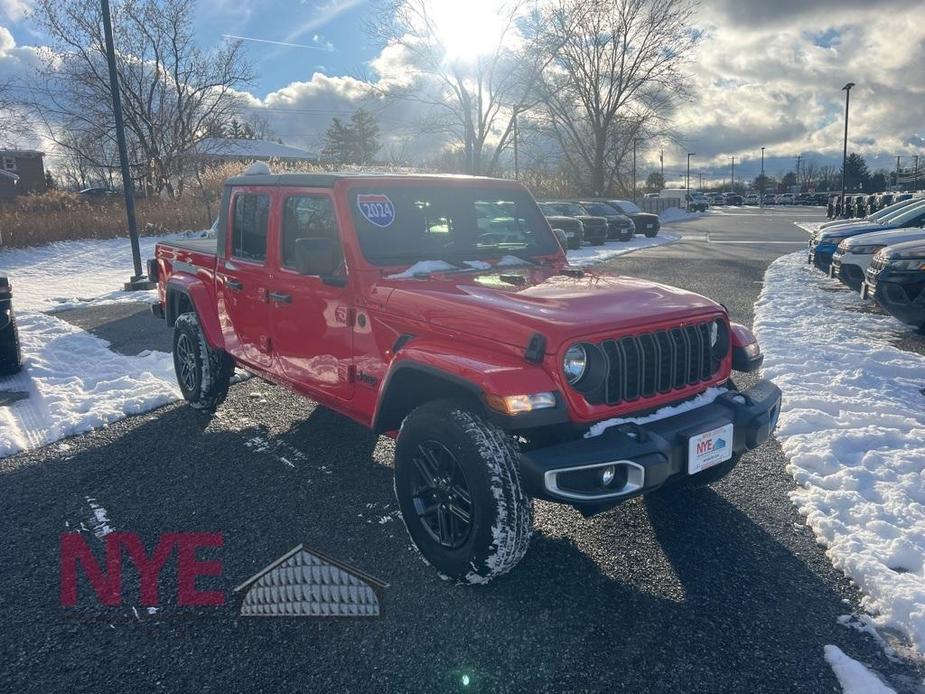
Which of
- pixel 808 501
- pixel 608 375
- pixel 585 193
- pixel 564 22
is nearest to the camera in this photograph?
pixel 608 375

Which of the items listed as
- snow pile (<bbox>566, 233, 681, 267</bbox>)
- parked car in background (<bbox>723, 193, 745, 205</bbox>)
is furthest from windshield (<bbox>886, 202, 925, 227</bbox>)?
parked car in background (<bbox>723, 193, 745, 205</bbox>)

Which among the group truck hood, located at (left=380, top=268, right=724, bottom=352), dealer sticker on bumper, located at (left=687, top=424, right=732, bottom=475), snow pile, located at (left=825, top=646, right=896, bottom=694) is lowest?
snow pile, located at (left=825, top=646, right=896, bottom=694)

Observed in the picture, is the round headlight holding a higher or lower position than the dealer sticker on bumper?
higher

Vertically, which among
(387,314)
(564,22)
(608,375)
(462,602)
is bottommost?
(462,602)

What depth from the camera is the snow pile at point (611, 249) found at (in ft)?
58.5

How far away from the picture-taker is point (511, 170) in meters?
43.2

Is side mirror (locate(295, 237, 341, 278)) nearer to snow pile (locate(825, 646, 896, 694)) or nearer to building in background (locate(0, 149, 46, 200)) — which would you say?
snow pile (locate(825, 646, 896, 694))

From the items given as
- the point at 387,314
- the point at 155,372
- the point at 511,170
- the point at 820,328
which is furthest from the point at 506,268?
the point at 511,170

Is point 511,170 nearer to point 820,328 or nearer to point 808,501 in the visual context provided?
point 820,328

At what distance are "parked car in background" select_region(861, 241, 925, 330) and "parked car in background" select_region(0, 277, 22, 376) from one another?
944 cm

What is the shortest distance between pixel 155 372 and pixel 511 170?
127ft

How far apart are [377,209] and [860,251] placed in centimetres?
913

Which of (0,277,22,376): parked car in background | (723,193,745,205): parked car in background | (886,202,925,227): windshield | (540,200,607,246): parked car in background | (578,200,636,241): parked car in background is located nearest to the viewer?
(0,277,22,376): parked car in background

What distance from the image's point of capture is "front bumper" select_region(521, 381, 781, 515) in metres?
2.70
